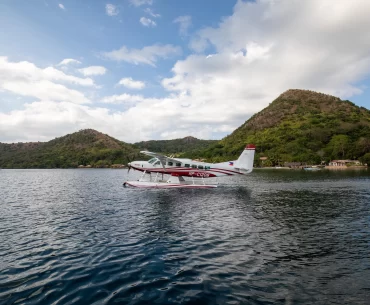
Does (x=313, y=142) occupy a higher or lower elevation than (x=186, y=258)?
higher

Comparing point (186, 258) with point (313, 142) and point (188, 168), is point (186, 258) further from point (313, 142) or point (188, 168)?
point (313, 142)

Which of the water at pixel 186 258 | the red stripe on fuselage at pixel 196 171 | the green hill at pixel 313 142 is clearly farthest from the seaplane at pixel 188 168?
the green hill at pixel 313 142

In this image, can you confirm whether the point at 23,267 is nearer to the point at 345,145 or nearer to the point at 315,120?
the point at 345,145

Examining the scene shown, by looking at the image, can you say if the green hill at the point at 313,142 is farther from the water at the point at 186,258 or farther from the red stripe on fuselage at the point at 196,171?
the water at the point at 186,258

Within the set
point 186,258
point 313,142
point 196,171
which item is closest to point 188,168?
point 196,171

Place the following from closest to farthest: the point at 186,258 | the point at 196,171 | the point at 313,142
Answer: the point at 186,258 → the point at 196,171 → the point at 313,142

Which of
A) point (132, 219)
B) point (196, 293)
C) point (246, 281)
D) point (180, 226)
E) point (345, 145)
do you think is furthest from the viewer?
point (345, 145)

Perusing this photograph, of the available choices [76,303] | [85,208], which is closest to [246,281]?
[76,303]

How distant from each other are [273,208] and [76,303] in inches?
703

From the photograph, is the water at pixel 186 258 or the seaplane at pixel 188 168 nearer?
the water at pixel 186 258

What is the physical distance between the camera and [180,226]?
15.3 m

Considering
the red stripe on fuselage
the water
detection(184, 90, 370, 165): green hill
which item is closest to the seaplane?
the red stripe on fuselage

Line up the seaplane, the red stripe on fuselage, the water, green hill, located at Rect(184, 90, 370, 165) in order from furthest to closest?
green hill, located at Rect(184, 90, 370, 165)
the red stripe on fuselage
the seaplane
the water

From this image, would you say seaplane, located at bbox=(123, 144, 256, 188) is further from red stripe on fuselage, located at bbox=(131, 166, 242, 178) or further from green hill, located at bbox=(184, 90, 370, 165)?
green hill, located at bbox=(184, 90, 370, 165)
